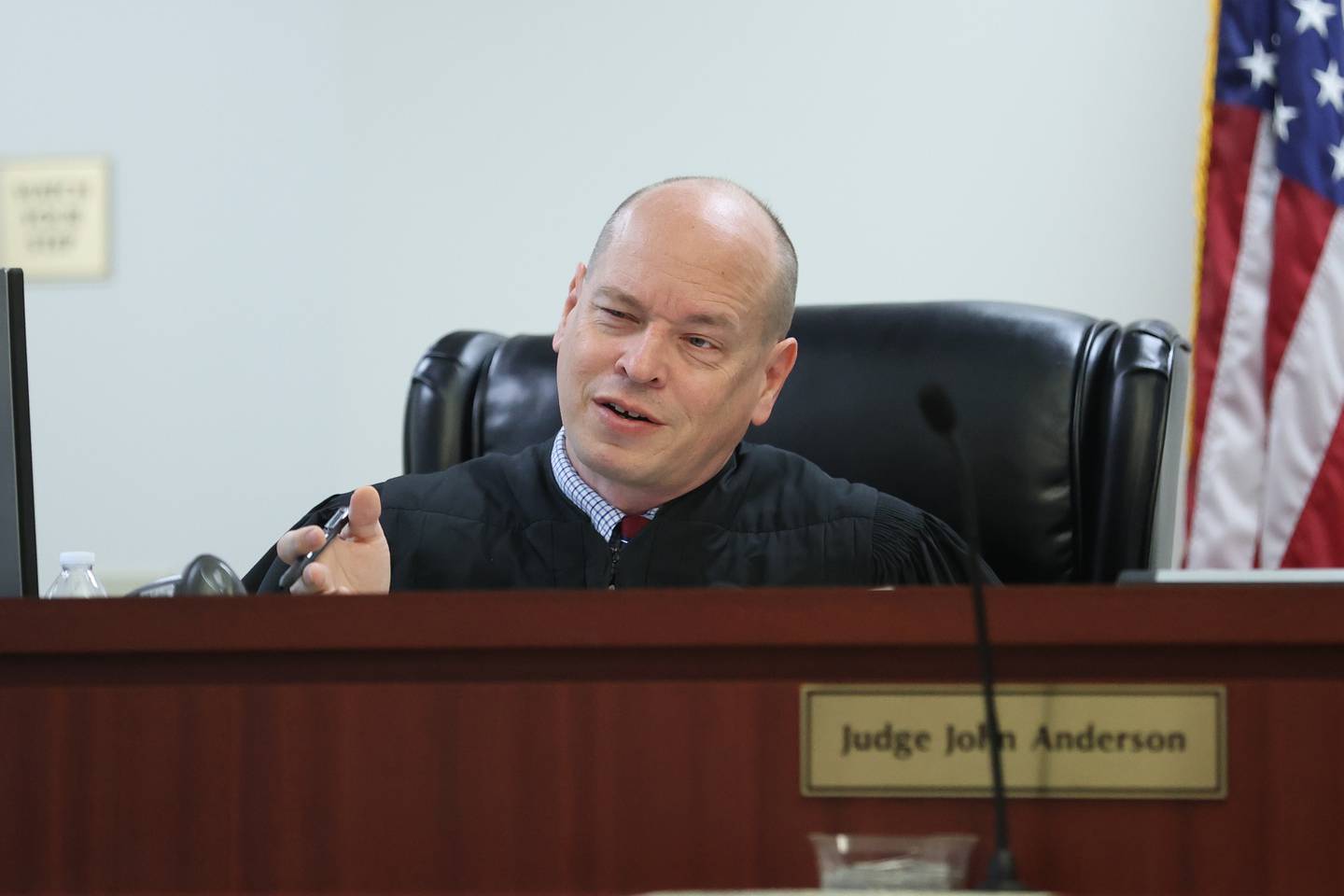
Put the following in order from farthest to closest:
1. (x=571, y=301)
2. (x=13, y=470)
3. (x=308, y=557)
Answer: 1. (x=571, y=301)
2. (x=308, y=557)
3. (x=13, y=470)

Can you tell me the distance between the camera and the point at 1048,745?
851mm

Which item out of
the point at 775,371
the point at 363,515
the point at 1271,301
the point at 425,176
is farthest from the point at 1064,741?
the point at 425,176

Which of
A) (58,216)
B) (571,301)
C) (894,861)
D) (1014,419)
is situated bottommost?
(894,861)

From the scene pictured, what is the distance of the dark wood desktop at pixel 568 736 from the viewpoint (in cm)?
85

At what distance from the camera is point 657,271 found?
1.84 meters

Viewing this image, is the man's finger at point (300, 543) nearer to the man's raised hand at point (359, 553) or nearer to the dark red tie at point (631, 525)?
the man's raised hand at point (359, 553)

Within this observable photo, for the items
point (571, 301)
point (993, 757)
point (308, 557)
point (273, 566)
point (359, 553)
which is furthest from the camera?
point (571, 301)

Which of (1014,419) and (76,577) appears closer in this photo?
(76,577)

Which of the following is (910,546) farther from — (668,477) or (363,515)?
(363,515)

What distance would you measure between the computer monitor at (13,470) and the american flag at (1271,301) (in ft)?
6.51

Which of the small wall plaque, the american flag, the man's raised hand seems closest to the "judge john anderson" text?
the man's raised hand

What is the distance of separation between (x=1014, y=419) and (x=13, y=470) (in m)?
1.13

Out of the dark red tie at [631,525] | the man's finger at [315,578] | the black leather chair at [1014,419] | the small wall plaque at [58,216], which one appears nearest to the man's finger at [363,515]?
the man's finger at [315,578]

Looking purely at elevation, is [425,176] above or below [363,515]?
above
